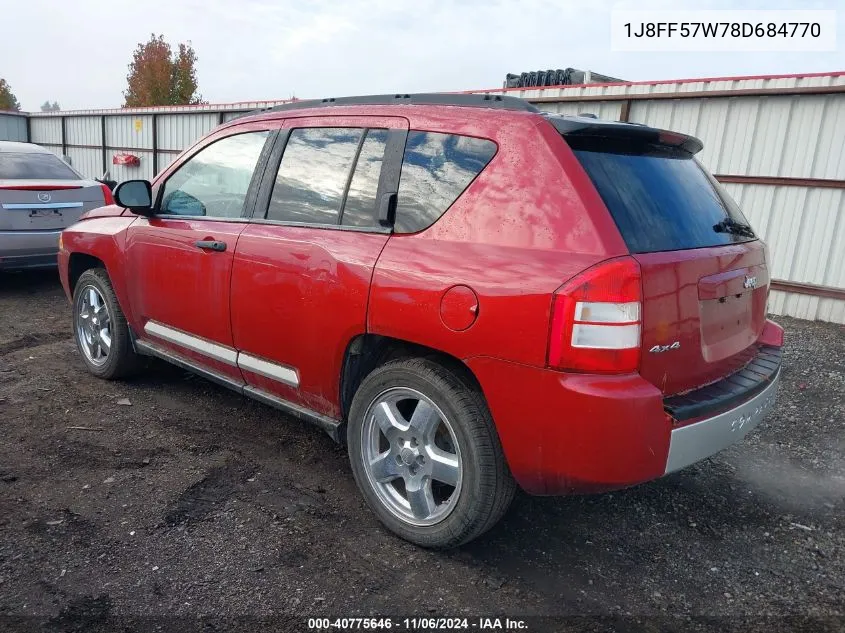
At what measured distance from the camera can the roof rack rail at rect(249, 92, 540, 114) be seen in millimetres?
2666

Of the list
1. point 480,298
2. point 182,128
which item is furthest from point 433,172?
point 182,128

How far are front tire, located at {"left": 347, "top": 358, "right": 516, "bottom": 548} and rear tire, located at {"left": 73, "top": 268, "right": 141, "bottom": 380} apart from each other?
231 cm

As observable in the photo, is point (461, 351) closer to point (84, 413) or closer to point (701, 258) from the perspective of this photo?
point (701, 258)

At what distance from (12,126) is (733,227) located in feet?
98.2

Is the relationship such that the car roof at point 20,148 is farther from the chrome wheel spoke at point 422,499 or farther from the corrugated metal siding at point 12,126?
the corrugated metal siding at point 12,126

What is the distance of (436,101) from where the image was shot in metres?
2.87

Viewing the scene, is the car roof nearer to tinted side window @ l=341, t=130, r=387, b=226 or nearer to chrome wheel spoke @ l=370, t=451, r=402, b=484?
tinted side window @ l=341, t=130, r=387, b=226

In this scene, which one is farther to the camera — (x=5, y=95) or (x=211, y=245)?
(x=5, y=95)

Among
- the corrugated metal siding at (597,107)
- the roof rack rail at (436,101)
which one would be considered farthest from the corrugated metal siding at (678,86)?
the roof rack rail at (436,101)

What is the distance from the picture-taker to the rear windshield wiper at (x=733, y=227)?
2.78 meters

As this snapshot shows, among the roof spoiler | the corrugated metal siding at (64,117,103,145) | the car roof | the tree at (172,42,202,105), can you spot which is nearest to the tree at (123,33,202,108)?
the tree at (172,42,202,105)

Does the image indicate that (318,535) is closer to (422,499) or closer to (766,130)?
(422,499)

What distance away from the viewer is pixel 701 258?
2.48 m

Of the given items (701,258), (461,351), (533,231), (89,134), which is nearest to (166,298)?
(461,351)
